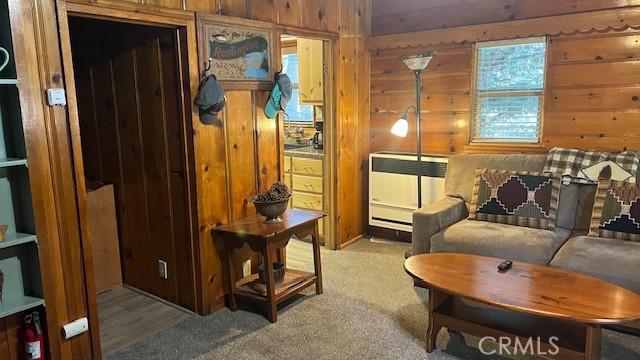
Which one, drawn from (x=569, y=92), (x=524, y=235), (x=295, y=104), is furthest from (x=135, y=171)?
(x=569, y=92)

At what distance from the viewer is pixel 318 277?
329 cm

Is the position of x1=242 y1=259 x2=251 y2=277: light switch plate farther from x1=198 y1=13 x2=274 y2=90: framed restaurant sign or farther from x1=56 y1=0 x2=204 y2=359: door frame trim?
x1=198 y1=13 x2=274 y2=90: framed restaurant sign

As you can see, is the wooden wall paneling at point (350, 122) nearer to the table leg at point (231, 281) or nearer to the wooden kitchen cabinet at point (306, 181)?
the wooden kitchen cabinet at point (306, 181)

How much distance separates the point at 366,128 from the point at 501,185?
1.57m

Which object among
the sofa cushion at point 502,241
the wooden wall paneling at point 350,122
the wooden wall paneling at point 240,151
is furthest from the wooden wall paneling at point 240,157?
the sofa cushion at point 502,241

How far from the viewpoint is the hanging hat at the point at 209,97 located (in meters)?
2.78

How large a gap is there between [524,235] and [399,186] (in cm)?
139

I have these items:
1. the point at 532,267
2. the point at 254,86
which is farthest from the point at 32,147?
the point at 532,267

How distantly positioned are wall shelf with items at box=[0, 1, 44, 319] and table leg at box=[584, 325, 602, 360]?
2452 mm

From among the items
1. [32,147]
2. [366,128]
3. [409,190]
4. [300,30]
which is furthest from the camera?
[366,128]

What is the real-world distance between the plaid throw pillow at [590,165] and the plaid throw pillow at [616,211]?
15 cm

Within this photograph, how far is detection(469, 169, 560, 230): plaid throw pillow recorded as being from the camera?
3.16m

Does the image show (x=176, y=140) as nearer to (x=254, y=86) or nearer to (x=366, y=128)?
(x=254, y=86)

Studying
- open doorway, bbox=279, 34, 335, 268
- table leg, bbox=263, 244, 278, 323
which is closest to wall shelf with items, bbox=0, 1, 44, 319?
table leg, bbox=263, 244, 278, 323
